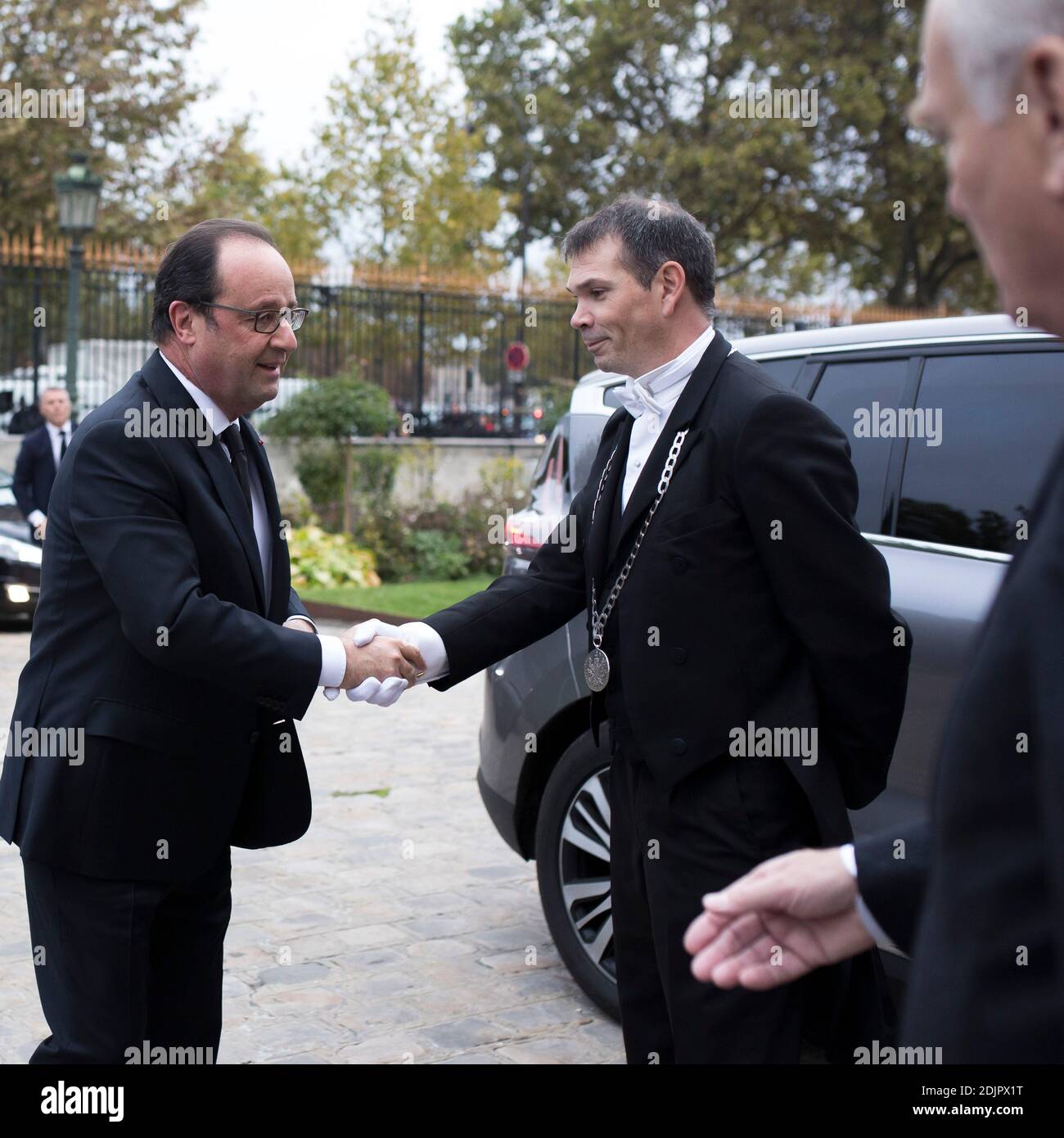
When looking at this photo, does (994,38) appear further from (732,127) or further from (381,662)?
(732,127)

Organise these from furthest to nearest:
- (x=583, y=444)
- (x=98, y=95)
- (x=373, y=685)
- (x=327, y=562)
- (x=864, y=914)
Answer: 1. (x=98, y=95)
2. (x=327, y=562)
3. (x=583, y=444)
4. (x=373, y=685)
5. (x=864, y=914)

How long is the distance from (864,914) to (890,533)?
7.20ft

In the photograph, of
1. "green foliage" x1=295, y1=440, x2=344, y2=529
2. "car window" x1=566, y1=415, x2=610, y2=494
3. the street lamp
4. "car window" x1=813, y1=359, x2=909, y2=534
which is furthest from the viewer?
"green foliage" x1=295, y1=440, x2=344, y2=529

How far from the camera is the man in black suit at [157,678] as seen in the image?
8.57 ft

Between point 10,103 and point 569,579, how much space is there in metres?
24.5

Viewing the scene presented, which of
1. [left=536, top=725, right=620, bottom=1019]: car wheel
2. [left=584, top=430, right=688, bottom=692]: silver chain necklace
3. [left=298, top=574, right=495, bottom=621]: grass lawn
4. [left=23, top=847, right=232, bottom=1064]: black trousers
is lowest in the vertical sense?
[left=298, top=574, right=495, bottom=621]: grass lawn

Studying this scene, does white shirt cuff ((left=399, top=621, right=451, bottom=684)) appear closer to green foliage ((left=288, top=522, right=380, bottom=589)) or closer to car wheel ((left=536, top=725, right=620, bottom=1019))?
car wheel ((left=536, top=725, right=620, bottom=1019))

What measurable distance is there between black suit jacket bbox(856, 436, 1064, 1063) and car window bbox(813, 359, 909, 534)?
8.69ft

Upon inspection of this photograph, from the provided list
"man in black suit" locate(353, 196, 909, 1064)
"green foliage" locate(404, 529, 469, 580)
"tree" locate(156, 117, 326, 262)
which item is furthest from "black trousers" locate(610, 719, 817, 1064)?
"tree" locate(156, 117, 326, 262)

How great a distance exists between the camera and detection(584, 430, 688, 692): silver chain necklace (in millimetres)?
2844

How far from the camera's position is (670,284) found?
2.94 metres

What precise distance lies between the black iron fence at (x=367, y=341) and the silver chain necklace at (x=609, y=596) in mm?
14561

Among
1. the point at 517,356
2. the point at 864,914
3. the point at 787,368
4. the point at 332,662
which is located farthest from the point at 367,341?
the point at 864,914

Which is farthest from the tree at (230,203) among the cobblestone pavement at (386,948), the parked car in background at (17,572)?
the cobblestone pavement at (386,948)
